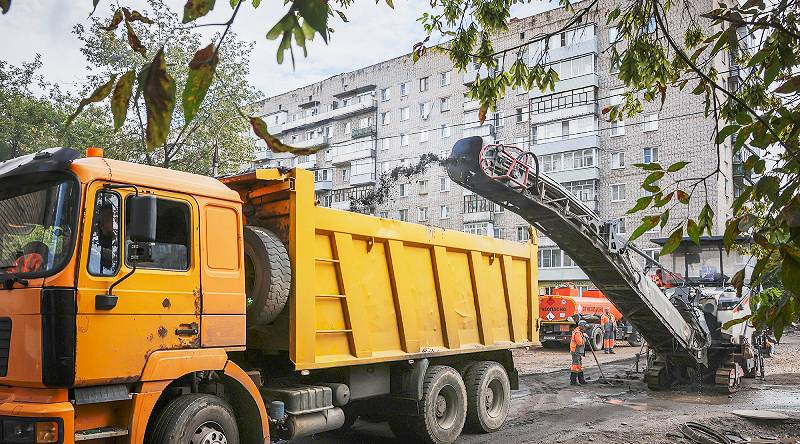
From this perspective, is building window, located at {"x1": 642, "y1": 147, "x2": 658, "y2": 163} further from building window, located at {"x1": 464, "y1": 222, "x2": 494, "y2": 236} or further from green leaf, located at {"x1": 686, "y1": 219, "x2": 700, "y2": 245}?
green leaf, located at {"x1": 686, "y1": 219, "x2": 700, "y2": 245}

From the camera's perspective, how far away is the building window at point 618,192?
37.5 m

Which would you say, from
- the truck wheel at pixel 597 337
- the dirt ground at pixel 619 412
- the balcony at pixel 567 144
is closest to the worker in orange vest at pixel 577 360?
the dirt ground at pixel 619 412

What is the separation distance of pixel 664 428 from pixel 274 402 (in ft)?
18.5

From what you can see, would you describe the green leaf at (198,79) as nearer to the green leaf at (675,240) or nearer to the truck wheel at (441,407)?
the green leaf at (675,240)

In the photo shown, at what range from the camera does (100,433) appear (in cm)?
471

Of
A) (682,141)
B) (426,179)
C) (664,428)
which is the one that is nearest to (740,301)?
(664,428)

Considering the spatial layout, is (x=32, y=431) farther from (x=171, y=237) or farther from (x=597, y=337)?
(x=597, y=337)

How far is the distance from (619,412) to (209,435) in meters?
7.13

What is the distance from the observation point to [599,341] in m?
23.7

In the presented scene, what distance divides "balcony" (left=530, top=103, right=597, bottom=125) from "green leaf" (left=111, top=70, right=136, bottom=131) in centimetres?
3787

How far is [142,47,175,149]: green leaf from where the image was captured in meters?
1.65

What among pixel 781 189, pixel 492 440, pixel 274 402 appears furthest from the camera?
pixel 492 440

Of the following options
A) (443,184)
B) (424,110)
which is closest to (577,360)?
(443,184)

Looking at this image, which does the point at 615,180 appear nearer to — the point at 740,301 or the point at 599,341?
the point at 599,341
